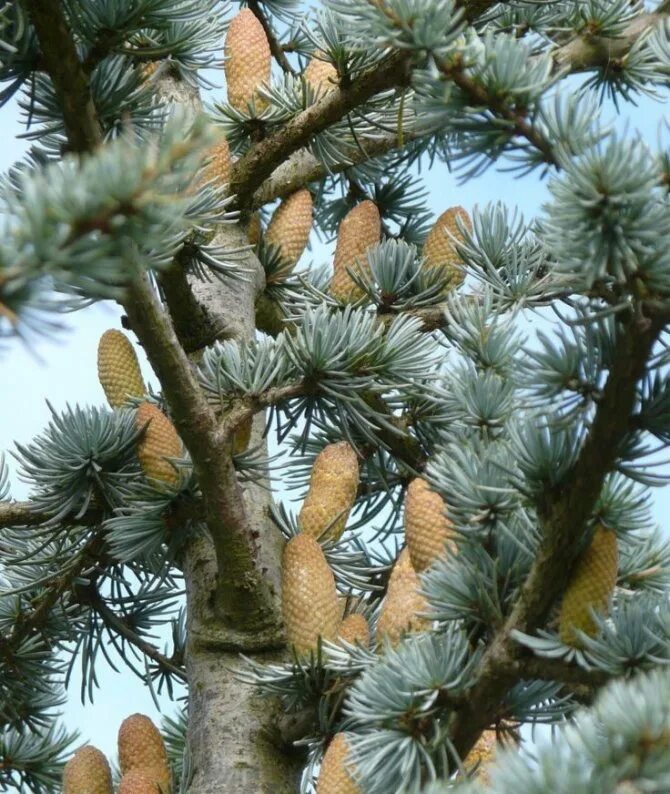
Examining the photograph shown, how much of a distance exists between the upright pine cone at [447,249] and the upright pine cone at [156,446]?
1.59 ft

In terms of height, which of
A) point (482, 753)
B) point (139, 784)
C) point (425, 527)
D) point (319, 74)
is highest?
point (319, 74)

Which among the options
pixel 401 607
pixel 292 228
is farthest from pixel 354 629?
pixel 292 228

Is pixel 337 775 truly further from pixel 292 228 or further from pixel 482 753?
pixel 292 228

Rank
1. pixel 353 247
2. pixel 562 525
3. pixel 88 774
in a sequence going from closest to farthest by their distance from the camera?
pixel 562 525
pixel 88 774
pixel 353 247

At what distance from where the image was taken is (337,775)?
1.29 meters

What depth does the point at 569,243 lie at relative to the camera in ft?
3.26

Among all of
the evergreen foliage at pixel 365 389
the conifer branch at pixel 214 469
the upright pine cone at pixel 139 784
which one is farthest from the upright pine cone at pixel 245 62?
the upright pine cone at pixel 139 784

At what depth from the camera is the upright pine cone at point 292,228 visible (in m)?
2.10

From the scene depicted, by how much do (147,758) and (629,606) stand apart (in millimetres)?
751

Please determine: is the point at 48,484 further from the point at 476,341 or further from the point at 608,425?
the point at 608,425

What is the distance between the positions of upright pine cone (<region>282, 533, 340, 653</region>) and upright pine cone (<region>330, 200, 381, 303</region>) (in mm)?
481

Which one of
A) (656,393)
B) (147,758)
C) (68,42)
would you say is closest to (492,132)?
(656,393)

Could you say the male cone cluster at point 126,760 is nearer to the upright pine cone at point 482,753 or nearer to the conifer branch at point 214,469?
the conifer branch at point 214,469

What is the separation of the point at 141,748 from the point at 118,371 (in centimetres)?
53
